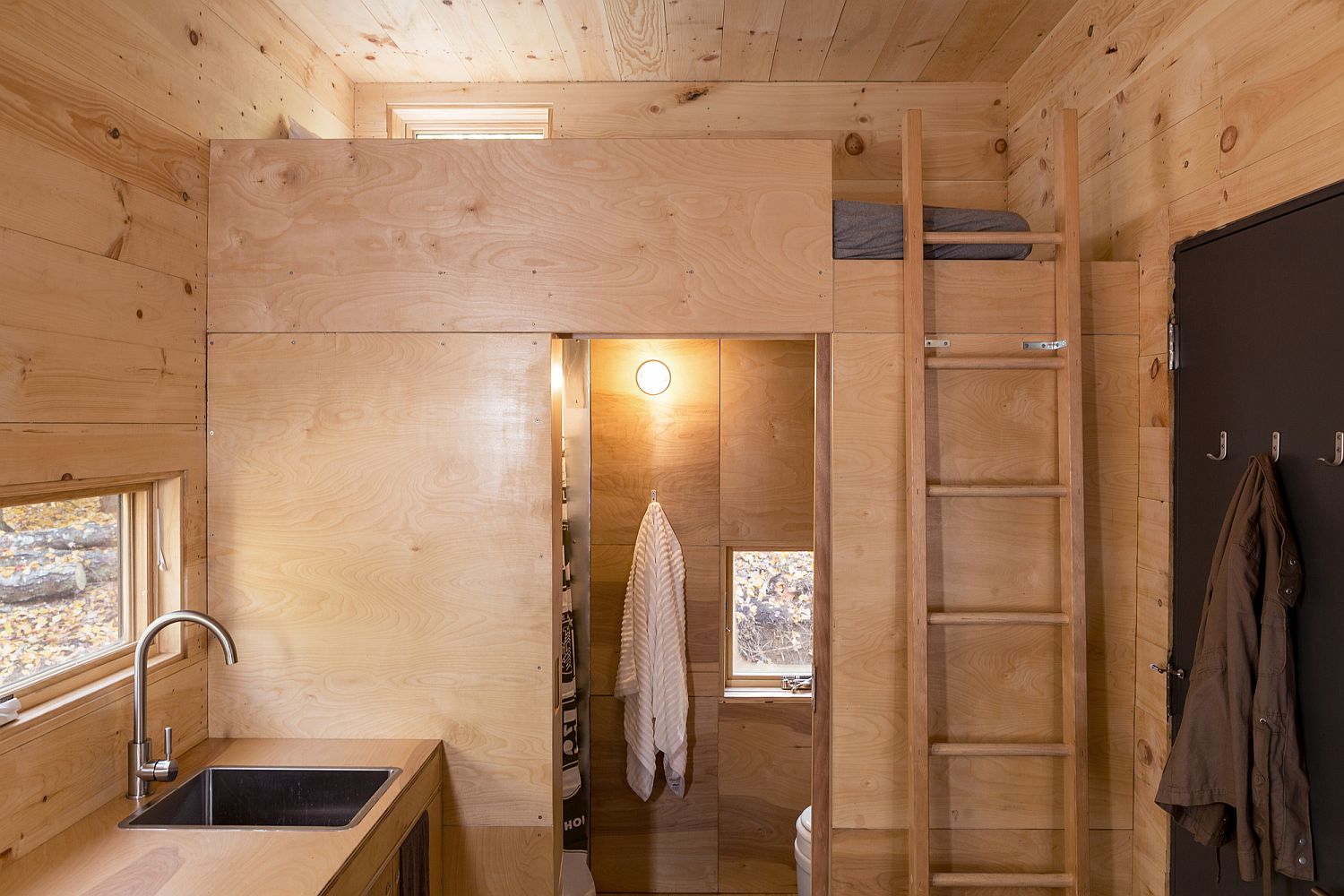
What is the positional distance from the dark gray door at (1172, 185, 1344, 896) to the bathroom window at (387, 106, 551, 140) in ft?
7.38

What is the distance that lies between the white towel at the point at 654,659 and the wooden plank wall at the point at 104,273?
156 cm

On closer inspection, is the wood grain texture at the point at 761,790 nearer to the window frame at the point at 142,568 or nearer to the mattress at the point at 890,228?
the mattress at the point at 890,228

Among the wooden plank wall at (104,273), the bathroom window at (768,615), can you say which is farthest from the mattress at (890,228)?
the wooden plank wall at (104,273)

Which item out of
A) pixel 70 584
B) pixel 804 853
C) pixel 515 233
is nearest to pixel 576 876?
pixel 804 853

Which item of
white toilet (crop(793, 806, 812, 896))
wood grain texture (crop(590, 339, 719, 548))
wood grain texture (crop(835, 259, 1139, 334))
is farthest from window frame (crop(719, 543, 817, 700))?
wood grain texture (crop(835, 259, 1139, 334))

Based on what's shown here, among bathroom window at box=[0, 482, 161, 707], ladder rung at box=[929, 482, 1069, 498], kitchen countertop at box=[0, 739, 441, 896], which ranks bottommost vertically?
kitchen countertop at box=[0, 739, 441, 896]

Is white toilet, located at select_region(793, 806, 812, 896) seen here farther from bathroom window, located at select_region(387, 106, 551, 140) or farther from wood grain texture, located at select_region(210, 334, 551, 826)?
bathroom window, located at select_region(387, 106, 551, 140)

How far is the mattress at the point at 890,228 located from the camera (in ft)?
7.67

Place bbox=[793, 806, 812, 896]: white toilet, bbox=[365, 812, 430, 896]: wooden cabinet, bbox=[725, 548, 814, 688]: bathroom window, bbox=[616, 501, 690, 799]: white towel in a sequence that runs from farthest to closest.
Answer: bbox=[725, 548, 814, 688]: bathroom window < bbox=[616, 501, 690, 799]: white towel < bbox=[793, 806, 812, 896]: white toilet < bbox=[365, 812, 430, 896]: wooden cabinet

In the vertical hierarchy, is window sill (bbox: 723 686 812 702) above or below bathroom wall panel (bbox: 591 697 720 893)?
above

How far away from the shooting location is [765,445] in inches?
137

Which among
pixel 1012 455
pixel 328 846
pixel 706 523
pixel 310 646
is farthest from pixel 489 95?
pixel 328 846

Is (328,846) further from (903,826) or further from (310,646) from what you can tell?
(903,826)

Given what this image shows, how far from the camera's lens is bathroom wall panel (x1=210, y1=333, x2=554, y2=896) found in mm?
2332
